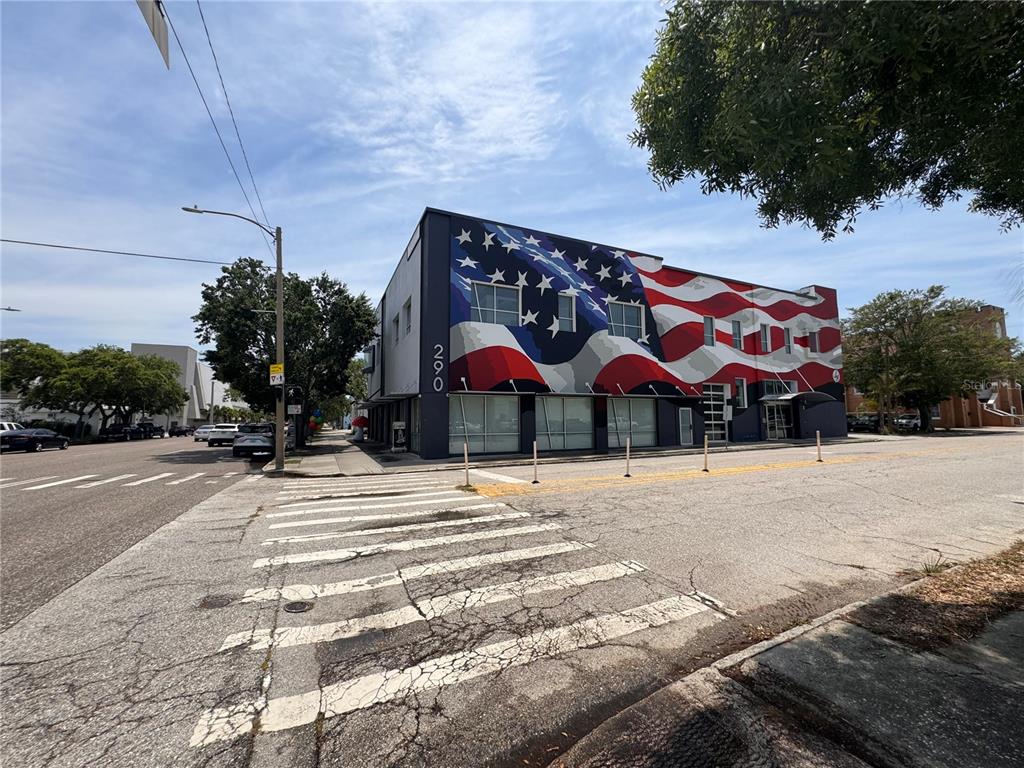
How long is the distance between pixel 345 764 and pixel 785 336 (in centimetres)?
3805

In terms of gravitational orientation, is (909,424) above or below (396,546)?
below

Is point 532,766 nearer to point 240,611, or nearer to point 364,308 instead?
point 240,611

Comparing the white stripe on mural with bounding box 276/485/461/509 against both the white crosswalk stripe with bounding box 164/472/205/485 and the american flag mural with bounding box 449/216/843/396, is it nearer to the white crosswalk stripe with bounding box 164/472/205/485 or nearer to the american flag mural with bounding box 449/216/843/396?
the white crosswalk stripe with bounding box 164/472/205/485

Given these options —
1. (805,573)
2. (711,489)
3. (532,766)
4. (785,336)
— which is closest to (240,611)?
(532,766)

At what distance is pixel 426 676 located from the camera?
3.41 meters

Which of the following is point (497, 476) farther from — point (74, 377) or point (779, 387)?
point (74, 377)

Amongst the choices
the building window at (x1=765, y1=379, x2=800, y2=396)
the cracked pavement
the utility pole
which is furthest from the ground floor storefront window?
the building window at (x1=765, y1=379, x2=800, y2=396)

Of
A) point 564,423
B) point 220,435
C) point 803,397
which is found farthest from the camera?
point 220,435

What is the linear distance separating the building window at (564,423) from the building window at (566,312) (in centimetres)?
386

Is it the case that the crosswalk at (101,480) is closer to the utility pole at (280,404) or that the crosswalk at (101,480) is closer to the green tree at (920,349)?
the utility pole at (280,404)

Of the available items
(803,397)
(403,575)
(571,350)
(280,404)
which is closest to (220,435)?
(280,404)

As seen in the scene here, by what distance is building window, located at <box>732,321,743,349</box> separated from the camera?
3105cm

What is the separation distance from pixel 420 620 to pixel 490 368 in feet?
57.8

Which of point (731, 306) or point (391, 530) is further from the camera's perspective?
point (731, 306)
